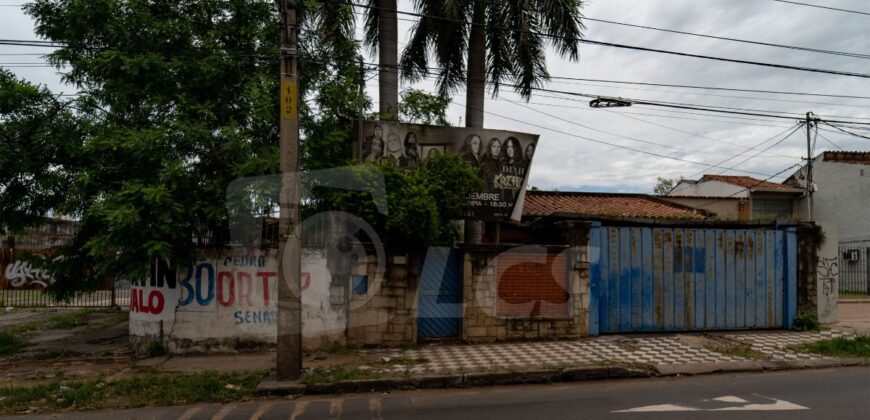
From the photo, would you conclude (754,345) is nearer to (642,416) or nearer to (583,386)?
(583,386)

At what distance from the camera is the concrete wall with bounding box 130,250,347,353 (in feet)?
Result: 31.2

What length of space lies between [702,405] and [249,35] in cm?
887

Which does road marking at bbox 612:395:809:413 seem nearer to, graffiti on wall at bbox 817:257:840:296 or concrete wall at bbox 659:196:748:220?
graffiti on wall at bbox 817:257:840:296

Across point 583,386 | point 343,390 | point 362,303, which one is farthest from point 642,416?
point 362,303

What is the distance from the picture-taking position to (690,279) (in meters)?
11.4

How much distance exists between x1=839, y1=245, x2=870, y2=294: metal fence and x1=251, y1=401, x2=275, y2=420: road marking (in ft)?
80.7

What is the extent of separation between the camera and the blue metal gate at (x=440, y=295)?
10344mm

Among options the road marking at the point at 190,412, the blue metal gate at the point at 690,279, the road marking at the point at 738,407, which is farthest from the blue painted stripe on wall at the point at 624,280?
the road marking at the point at 190,412

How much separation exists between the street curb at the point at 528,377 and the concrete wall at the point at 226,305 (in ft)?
7.69

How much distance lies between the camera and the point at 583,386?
7.55 meters

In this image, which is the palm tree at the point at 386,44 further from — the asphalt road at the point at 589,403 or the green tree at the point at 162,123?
the asphalt road at the point at 589,403

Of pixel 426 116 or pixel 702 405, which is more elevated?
pixel 426 116

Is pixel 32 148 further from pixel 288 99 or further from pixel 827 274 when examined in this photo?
pixel 827 274

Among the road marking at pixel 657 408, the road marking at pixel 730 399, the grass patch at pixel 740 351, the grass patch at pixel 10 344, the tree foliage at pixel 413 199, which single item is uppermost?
the tree foliage at pixel 413 199
